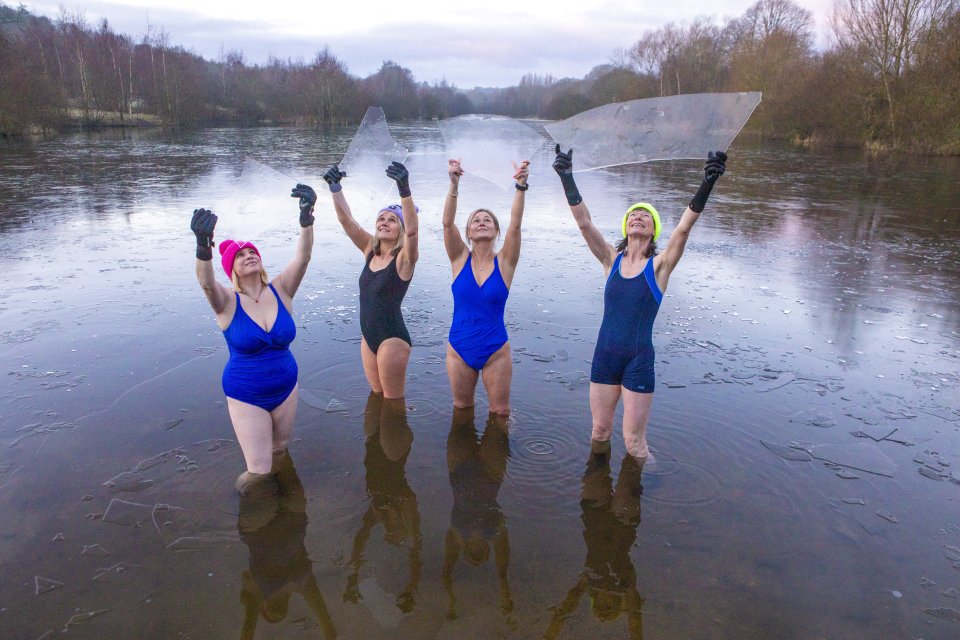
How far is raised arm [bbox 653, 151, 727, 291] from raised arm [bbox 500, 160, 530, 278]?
0.98 metres

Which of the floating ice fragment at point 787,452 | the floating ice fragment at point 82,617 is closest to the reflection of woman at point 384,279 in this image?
the floating ice fragment at point 82,617

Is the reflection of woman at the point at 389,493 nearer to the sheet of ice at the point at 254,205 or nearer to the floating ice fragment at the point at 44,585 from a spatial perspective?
the floating ice fragment at the point at 44,585

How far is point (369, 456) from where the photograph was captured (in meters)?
4.27

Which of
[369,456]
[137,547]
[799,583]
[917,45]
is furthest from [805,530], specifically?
[917,45]

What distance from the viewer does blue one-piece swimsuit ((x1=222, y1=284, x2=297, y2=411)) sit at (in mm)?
3602

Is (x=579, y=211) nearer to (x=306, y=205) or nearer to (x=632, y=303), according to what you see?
(x=632, y=303)

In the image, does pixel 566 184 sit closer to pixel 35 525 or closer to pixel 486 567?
pixel 486 567

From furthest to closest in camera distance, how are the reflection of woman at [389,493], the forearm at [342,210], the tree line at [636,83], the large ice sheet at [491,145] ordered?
1. the tree line at [636,83]
2. the large ice sheet at [491,145]
3. the forearm at [342,210]
4. the reflection of woman at [389,493]

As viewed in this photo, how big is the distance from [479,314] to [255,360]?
1566mm

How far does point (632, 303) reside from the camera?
150 inches

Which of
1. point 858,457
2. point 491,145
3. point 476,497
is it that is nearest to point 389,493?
point 476,497

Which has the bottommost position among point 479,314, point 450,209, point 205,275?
point 479,314

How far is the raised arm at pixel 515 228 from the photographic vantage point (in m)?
4.12

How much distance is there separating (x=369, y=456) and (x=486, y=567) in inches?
55.5
